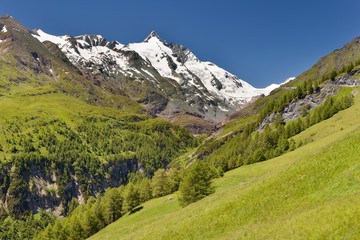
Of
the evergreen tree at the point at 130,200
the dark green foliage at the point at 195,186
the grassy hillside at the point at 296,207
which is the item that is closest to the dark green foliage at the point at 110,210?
the evergreen tree at the point at 130,200

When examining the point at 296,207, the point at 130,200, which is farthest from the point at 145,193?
the point at 296,207

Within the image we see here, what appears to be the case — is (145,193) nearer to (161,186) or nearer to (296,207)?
(161,186)

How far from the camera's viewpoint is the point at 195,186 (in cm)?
7519

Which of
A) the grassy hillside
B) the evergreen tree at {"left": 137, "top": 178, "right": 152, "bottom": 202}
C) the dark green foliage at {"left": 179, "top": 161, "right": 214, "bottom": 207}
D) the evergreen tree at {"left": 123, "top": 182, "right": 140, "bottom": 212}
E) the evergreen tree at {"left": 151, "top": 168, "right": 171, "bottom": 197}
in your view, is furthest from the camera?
the evergreen tree at {"left": 137, "top": 178, "right": 152, "bottom": 202}

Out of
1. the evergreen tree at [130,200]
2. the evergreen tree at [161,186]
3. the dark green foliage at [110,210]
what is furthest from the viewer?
the evergreen tree at [161,186]

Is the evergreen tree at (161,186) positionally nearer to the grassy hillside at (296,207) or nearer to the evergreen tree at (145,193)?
the evergreen tree at (145,193)

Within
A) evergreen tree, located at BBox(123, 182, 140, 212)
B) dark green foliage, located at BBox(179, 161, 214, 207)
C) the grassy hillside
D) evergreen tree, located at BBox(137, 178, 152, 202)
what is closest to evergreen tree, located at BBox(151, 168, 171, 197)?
evergreen tree, located at BBox(137, 178, 152, 202)

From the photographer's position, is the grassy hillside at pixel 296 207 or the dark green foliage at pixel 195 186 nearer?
the grassy hillside at pixel 296 207

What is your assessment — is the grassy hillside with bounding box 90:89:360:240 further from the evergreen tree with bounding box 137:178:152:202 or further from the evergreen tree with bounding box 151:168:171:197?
the evergreen tree with bounding box 137:178:152:202

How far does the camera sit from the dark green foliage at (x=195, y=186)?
74625 mm

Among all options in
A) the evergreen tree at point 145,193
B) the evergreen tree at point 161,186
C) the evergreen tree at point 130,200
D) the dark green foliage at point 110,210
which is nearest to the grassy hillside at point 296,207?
the evergreen tree at point 130,200

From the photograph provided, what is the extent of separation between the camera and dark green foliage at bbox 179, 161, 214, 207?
74625 millimetres

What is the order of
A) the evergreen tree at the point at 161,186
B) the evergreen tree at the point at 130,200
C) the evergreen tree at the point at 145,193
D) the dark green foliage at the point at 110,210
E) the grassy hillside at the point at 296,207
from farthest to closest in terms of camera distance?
1. the evergreen tree at the point at 145,193
2. the evergreen tree at the point at 161,186
3. the dark green foliage at the point at 110,210
4. the evergreen tree at the point at 130,200
5. the grassy hillside at the point at 296,207

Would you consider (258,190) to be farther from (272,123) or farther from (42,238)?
(272,123)
